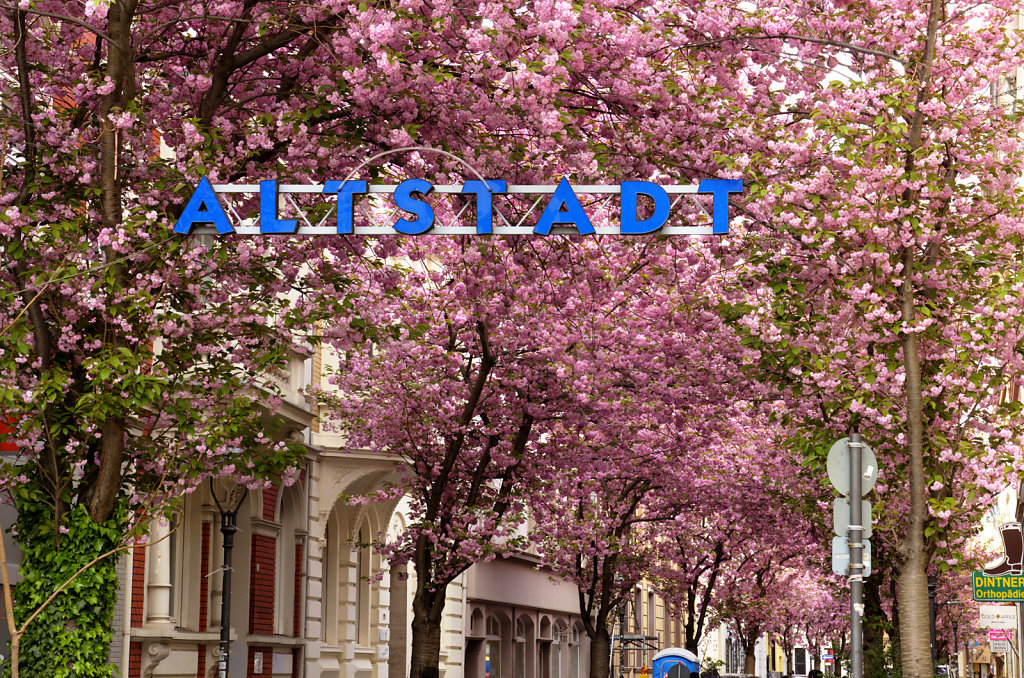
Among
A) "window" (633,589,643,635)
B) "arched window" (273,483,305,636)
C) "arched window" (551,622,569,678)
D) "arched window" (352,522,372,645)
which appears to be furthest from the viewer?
"window" (633,589,643,635)

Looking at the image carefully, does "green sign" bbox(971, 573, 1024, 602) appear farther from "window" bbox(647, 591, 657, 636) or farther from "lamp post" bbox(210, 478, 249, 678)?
"window" bbox(647, 591, 657, 636)

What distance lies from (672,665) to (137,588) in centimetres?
1824

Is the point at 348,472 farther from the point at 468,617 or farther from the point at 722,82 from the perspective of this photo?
the point at 722,82

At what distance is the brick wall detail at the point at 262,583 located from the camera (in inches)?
1015

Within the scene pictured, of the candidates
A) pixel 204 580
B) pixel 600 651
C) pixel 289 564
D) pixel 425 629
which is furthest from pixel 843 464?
pixel 600 651

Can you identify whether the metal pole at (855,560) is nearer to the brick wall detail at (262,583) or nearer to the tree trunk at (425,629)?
the tree trunk at (425,629)

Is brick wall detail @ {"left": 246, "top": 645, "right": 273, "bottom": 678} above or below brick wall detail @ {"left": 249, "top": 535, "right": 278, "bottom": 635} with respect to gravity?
below

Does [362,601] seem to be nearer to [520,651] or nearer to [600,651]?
[600,651]

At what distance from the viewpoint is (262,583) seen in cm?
2619

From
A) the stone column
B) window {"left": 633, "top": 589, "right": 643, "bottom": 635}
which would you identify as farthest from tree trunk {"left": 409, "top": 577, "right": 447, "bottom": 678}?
window {"left": 633, "top": 589, "right": 643, "bottom": 635}

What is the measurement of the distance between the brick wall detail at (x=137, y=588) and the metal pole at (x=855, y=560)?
11.6 meters

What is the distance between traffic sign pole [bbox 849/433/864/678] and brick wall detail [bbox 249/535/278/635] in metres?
15.5

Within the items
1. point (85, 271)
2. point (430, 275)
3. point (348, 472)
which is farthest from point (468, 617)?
point (85, 271)

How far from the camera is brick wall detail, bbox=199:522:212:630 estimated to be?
23.9 meters
